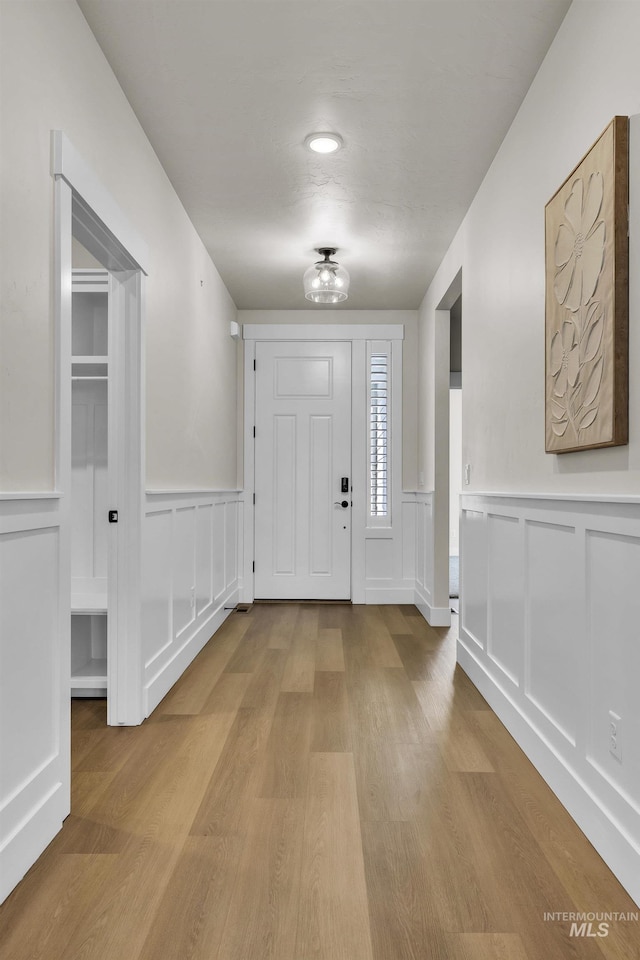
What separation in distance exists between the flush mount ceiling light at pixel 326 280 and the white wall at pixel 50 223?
2.61 feet

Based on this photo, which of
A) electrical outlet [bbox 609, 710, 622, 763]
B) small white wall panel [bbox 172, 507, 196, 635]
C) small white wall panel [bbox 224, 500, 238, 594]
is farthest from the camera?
small white wall panel [bbox 224, 500, 238, 594]

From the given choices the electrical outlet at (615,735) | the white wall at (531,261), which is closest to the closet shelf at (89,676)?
the white wall at (531,261)

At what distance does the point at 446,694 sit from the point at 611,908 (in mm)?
1582

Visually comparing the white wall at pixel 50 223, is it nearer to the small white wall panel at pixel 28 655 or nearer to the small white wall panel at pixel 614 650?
the small white wall panel at pixel 28 655

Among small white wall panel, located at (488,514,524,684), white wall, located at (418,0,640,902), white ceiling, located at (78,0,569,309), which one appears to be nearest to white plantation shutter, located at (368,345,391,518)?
white ceiling, located at (78,0,569,309)

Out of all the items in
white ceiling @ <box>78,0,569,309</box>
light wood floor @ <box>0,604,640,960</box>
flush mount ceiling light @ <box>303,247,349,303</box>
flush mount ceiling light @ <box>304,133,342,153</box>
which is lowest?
light wood floor @ <box>0,604,640,960</box>

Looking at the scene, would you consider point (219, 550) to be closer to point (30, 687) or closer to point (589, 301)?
point (30, 687)

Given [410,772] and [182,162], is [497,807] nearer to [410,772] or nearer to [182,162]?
[410,772]

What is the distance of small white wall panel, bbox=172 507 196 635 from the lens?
332 cm

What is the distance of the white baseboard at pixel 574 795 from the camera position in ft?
5.17

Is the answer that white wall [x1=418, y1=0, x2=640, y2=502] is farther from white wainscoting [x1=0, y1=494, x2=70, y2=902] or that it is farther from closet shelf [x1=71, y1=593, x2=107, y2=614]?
closet shelf [x1=71, y1=593, x2=107, y2=614]

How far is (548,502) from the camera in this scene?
2.19m

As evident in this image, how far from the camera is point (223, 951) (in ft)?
4.45

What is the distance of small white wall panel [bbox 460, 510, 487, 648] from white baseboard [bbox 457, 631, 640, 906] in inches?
14.1
